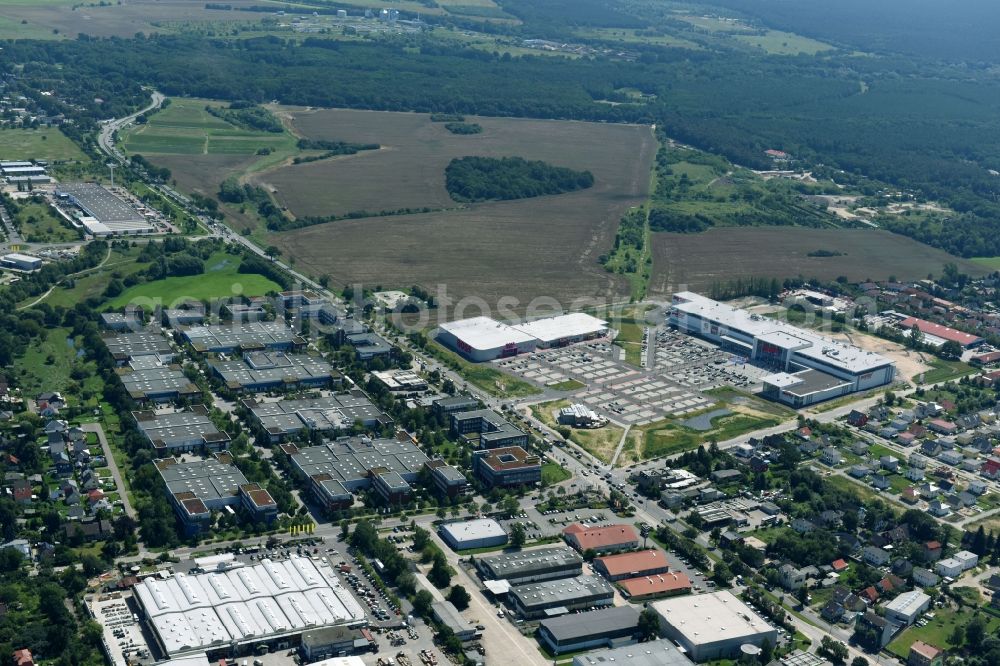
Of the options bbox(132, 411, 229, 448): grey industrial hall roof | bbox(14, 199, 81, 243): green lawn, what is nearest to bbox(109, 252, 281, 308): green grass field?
bbox(14, 199, 81, 243): green lawn

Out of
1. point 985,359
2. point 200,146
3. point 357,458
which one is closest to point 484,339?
point 357,458

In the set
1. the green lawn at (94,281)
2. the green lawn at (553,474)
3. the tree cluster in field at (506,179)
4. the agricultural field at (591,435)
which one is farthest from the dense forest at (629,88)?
the green lawn at (553,474)

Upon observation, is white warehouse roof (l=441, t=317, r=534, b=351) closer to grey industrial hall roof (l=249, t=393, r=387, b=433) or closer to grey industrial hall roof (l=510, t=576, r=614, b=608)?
grey industrial hall roof (l=249, t=393, r=387, b=433)

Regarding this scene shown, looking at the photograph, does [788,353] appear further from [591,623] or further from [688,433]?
[591,623]

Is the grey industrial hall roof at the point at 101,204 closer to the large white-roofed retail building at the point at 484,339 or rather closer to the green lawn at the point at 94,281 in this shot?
the green lawn at the point at 94,281

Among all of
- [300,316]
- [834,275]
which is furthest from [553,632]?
[834,275]
